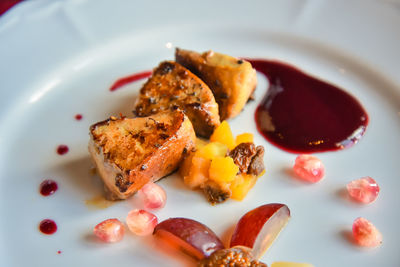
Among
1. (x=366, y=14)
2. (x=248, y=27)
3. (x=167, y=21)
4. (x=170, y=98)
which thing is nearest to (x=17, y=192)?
(x=170, y=98)


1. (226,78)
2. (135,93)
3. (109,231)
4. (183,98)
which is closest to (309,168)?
(226,78)

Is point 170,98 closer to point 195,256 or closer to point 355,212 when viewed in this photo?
point 195,256

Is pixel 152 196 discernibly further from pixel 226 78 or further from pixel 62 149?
pixel 226 78

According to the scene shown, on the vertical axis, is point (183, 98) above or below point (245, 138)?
above

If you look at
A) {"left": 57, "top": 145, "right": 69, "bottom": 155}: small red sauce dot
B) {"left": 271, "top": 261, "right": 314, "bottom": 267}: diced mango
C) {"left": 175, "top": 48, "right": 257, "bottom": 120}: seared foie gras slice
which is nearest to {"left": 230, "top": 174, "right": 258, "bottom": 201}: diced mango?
{"left": 271, "top": 261, "right": 314, "bottom": 267}: diced mango

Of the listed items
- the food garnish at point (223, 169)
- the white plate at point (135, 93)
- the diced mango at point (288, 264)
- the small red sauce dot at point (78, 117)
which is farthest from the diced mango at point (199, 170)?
the small red sauce dot at point (78, 117)

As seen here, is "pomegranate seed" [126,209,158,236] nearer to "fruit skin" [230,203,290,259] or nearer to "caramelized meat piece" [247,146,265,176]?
"fruit skin" [230,203,290,259]
